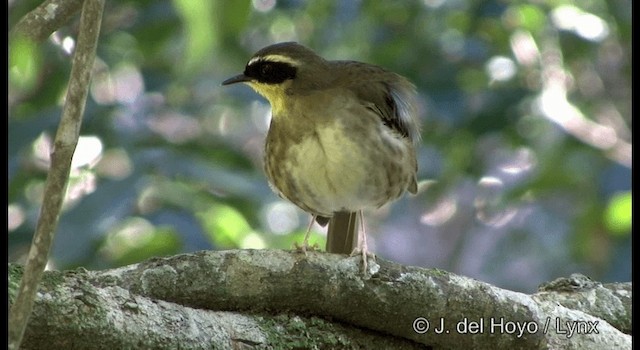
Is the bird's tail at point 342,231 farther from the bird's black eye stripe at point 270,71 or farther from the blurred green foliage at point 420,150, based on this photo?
the bird's black eye stripe at point 270,71

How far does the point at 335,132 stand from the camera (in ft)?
13.1

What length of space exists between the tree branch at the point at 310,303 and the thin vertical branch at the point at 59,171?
0.49m

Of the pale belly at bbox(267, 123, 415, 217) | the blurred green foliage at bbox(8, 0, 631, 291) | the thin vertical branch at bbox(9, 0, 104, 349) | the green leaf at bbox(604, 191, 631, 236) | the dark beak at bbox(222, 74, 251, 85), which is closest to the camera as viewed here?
the thin vertical branch at bbox(9, 0, 104, 349)

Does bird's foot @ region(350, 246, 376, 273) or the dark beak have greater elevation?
the dark beak

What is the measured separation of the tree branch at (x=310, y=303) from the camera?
2682 mm

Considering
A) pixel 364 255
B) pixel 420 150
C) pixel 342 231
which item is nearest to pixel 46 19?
pixel 364 255

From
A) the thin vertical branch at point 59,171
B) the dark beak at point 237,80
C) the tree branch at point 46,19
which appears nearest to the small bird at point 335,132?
the dark beak at point 237,80

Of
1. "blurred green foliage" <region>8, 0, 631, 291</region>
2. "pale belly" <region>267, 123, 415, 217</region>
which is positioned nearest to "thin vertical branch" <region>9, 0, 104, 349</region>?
"pale belly" <region>267, 123, 415, 217</region>

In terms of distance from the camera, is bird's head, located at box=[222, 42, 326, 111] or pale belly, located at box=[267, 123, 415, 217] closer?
pale belly, located at box=[267, 123, 415, 217]

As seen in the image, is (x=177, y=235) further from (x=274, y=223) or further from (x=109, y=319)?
(x=109, y=319)

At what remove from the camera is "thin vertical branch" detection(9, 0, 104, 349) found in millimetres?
2061

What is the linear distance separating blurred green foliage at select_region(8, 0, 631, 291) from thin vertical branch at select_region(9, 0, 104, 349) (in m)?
2.10

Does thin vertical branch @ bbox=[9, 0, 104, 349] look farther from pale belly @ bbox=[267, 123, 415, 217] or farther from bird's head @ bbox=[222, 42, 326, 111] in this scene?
bird's head @ bbox=[222, 42, 326, 111]

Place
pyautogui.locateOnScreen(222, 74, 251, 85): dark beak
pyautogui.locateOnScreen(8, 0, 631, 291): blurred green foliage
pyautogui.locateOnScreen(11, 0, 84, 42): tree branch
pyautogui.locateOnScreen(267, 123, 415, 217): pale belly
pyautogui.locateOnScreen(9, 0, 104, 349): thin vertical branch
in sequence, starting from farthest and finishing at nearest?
1. pyautogui.locateOnScreen(8, 0, 631, 291): blurred green foliage
2. pyautogui.locateOnScreen(222, 74, 251, 85): dark beak
3. pyautogui.locateOnScreen(267, 123, 415, 217): pale belly
4. pyautogui.locateOnScreen(11, 0, 84, 42): tree branch
5. pyautogui.locateOnScreen(9, 0, 104, 349): thin vertical branch
